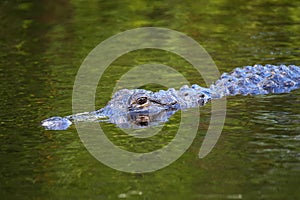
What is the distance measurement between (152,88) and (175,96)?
1.10 meters

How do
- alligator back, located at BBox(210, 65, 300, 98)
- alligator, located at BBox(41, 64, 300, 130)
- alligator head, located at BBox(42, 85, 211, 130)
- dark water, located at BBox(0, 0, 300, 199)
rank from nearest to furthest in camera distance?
1. dark water, located at BBox(0, 0, 300, 199)
2. alligator head, located at BBox(42, 85, 211, 130)
3. alligator, located at BBox(41, 64, 300, 130)
4. alligator back, located at BBox(210, 65, 300, 98)

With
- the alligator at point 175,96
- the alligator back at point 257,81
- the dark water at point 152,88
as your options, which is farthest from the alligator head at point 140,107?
the alligator back at point 257,81

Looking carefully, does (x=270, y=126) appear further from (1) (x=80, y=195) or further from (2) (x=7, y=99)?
(2) (x=7, y=99)

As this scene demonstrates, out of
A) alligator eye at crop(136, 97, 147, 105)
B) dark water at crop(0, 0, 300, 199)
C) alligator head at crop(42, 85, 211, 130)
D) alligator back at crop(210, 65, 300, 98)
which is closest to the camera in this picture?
dark water at crop(0, 0, 300, 199)

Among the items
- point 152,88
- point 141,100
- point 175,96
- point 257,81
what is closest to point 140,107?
point 141,100

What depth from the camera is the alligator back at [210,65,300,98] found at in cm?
954

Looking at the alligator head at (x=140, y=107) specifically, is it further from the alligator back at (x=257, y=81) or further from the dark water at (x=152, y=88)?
the alligator back at (x=257, y=81)

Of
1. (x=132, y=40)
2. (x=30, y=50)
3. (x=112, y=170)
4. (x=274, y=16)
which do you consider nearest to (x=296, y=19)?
(x=274, y=16)

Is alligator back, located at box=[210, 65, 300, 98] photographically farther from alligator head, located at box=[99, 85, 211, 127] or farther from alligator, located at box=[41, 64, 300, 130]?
alligator head, located at box=[99, 85, 211, 127]

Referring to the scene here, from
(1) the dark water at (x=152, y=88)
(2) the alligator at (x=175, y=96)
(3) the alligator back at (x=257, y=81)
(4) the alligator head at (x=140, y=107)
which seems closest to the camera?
(1) the dark water at (x=152, y=88)

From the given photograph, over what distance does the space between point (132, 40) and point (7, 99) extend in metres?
4.64

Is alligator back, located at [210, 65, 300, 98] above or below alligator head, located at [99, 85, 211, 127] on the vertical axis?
above

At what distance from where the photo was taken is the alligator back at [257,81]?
31.3ft

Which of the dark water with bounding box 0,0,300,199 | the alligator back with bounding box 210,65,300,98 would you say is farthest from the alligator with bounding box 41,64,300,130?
the dark water with bounding box 0,0,300,199
